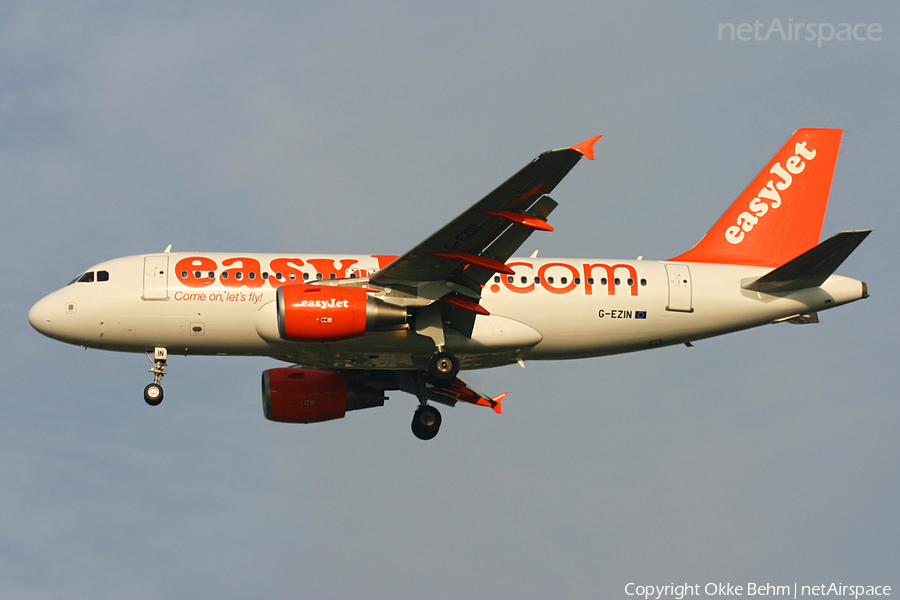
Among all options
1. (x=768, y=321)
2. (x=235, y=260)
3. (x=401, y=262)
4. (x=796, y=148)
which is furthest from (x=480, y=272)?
(x=796, y=148)

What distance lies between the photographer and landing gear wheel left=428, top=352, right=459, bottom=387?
117 feet

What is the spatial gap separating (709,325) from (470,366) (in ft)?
26.0

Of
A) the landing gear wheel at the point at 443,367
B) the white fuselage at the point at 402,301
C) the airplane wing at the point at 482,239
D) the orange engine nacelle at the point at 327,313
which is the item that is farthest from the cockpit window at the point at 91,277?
the landing gear wheel at the point at 443,367

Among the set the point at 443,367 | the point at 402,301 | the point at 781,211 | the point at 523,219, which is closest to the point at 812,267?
the point at 781,211

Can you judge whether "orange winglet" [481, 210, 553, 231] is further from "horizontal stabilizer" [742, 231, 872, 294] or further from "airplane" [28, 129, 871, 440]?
"horizontal stabilizer" [742, 231, 872, 294]

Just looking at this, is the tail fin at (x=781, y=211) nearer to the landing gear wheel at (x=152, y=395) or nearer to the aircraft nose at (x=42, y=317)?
the landing gear wheel at (x=152, y=395)

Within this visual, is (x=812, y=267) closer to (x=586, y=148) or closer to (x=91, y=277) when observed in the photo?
(x=586, y=148)

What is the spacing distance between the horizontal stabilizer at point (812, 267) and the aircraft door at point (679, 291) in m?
1.95

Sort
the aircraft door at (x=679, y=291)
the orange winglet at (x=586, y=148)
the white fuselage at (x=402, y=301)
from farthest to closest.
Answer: the aircraft door at (x=679, y=291), the white fuselage at (x=402, y=301), the orange winglet at (x=586, y=148)

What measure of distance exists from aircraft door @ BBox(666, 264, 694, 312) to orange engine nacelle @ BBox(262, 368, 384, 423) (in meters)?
10.5

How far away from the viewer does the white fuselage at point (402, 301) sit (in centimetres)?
3569

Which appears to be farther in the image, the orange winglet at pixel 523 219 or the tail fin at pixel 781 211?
the tail fin at pixel 781 211

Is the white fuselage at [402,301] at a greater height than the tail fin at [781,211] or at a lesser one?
lesser

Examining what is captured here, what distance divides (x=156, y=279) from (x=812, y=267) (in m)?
20.6
